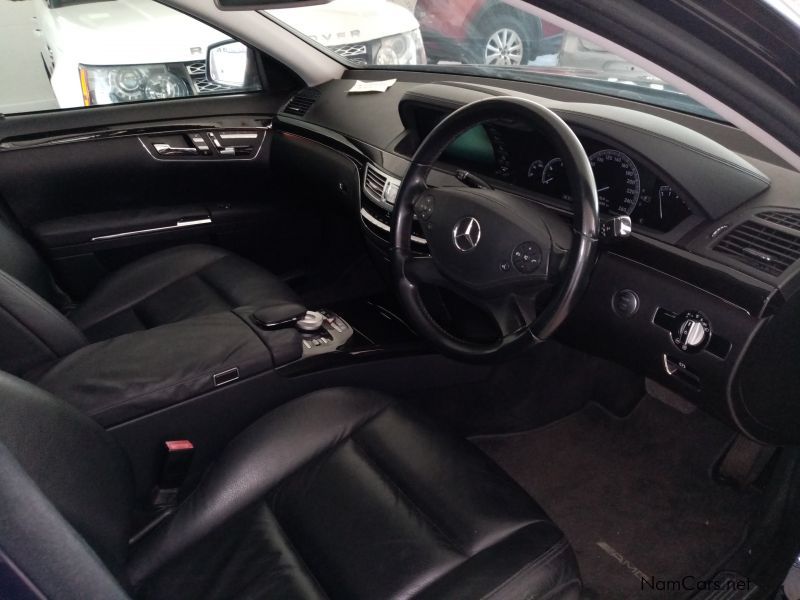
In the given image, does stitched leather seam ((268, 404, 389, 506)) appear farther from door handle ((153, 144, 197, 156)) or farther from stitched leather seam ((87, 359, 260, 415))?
door handle ((153, 144, 197, 156))

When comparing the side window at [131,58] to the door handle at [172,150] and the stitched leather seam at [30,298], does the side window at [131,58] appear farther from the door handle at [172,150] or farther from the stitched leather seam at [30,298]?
the stitched leather seam at [30,298]

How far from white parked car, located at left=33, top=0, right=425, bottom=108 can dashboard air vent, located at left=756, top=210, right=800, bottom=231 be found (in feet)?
5.21

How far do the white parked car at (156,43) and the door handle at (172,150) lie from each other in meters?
0.22

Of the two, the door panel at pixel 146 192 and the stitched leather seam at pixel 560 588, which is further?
the door panel at pixel 146 192

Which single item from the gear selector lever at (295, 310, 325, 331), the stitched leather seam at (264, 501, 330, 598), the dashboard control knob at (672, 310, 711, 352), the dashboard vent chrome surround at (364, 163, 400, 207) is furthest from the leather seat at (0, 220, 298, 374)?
the dashboard control knob at (672, 310, 711, 352)

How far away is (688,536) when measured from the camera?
5.80 feet

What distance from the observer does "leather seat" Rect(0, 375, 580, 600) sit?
3.21 feet

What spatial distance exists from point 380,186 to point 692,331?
0.90 m

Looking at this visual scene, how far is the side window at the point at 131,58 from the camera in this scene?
2.46 meters

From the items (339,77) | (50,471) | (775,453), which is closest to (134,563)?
(50,471)

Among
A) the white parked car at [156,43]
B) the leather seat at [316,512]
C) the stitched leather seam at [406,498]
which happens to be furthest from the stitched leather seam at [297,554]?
the white parked car at [156,43]

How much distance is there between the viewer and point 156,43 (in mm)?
2475

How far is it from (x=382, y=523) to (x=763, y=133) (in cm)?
78

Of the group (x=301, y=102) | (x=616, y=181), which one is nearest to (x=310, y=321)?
(x=616, y=181)
